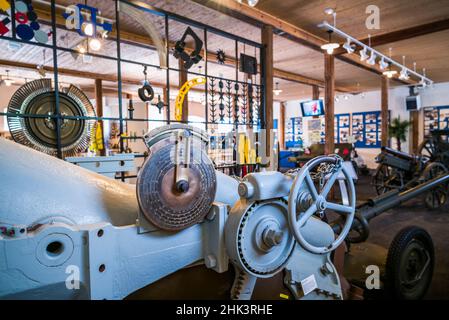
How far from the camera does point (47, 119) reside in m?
2.16

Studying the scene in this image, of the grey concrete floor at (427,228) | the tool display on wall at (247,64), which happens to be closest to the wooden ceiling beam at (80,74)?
the tool display on wall at (247,64)

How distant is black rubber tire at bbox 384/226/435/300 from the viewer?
1813mm

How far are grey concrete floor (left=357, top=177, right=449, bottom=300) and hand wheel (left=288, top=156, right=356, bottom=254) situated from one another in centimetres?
143

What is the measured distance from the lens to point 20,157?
3.29 feet

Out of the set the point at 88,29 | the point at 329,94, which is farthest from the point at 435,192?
the point at 88,29

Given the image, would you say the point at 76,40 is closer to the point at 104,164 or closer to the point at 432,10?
the point at 104,164

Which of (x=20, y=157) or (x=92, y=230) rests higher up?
(x=20, y=157)

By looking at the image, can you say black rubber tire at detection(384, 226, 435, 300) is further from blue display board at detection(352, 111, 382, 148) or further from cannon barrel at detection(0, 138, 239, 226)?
blue display board at detection(352, 111, 382, 148)

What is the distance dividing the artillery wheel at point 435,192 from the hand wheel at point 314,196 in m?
4.38

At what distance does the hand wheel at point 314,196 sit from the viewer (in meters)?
1.15

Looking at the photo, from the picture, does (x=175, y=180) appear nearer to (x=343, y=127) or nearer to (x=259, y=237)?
(x=259, y=237)

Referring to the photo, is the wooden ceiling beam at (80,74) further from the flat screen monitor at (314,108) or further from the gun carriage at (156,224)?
the gun carriage at (156,224)
